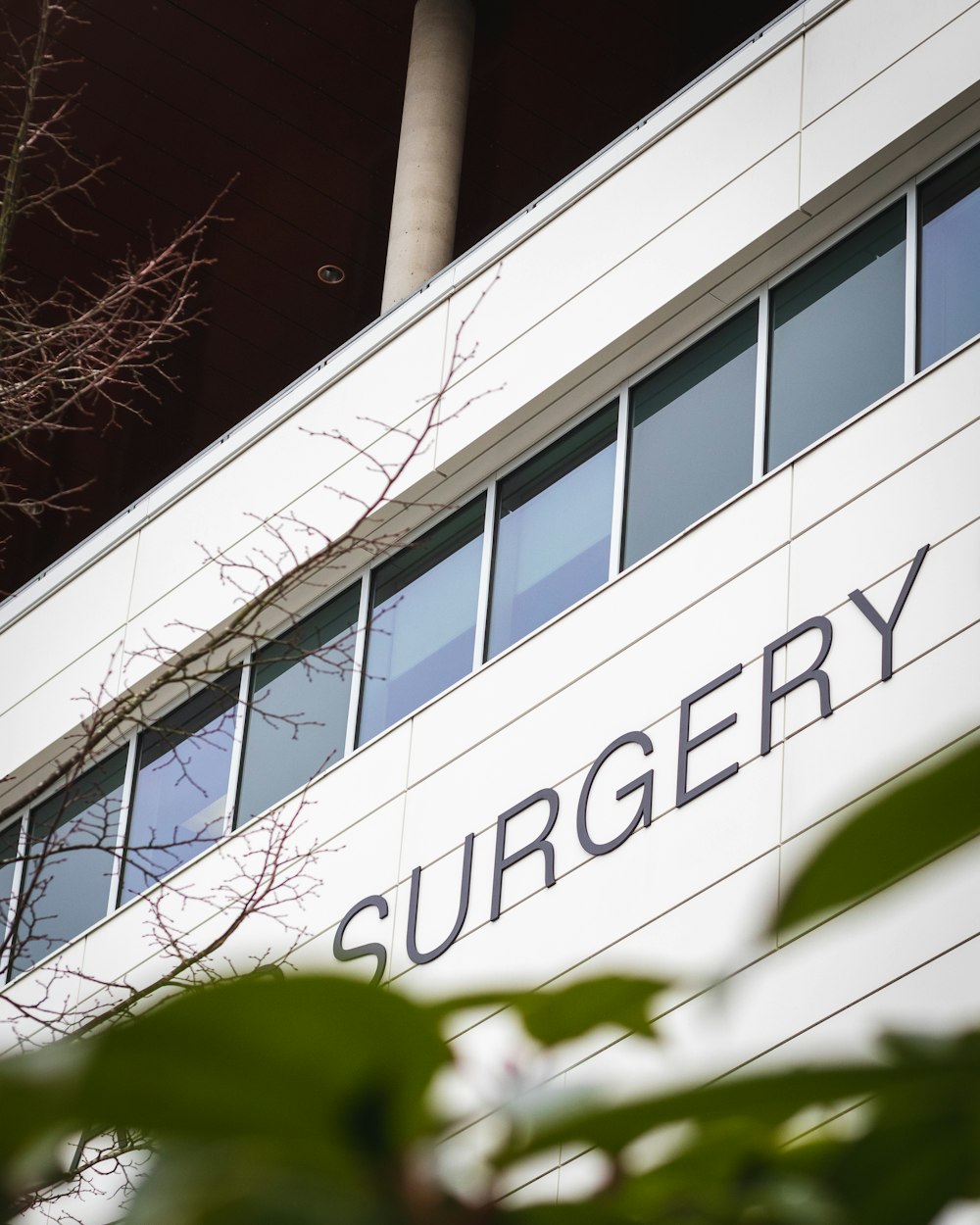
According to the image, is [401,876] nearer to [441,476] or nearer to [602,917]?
[602,917]

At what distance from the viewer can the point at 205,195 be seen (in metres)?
18.4

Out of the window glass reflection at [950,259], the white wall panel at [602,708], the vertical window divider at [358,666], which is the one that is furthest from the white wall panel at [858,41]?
the vertical window divider at [358,666]

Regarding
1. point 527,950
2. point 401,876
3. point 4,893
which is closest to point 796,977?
point 527,950

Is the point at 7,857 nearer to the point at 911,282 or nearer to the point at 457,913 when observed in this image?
the point at 457,913

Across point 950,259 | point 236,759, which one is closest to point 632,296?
point 950,259

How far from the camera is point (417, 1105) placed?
0.59 meters

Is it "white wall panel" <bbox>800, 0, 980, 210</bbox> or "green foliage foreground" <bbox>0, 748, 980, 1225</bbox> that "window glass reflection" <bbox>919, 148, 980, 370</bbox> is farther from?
"green foliage foreground" <bbox>0, 748, 980, 1225</bbox>

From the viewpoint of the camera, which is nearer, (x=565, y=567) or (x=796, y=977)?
(x=796, y=977)

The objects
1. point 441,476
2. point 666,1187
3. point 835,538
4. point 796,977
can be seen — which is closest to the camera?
point 666,1187

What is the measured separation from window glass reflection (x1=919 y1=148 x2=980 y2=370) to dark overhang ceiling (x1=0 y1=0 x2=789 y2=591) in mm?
8227

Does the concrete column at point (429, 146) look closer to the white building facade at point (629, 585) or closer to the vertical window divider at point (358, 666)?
the white building facade at point (629, 585)

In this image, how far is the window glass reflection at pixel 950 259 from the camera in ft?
30.0

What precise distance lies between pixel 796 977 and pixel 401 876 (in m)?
3.04

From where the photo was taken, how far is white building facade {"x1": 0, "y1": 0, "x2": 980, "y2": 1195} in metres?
8.54
